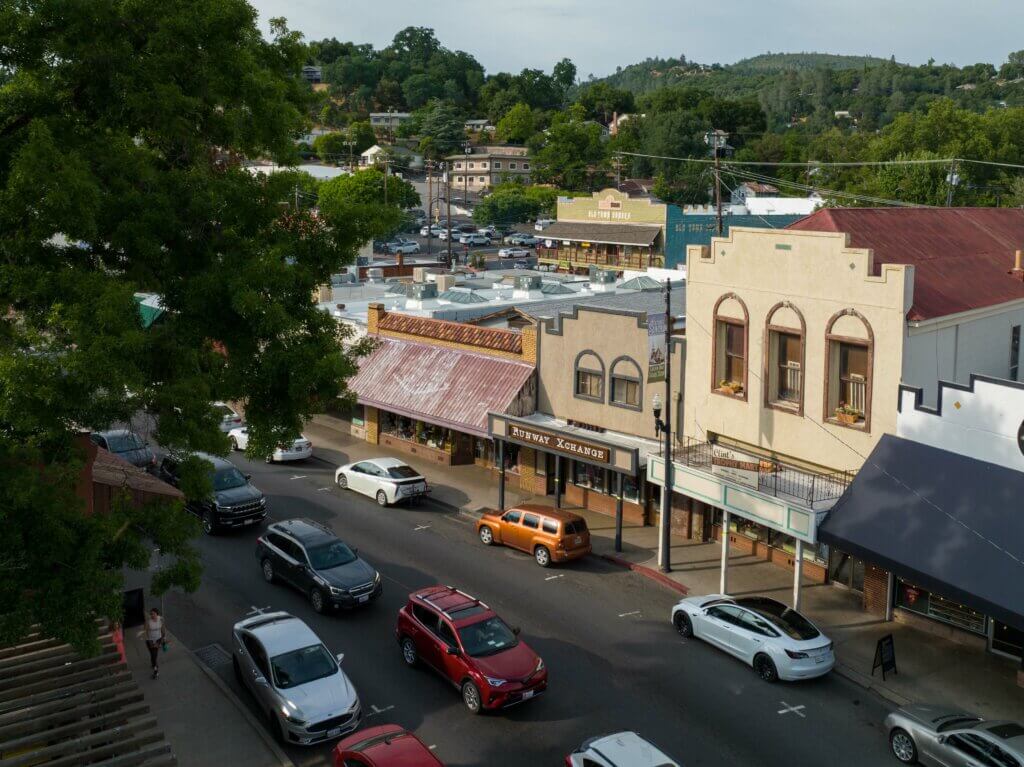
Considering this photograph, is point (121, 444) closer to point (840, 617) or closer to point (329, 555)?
point (329, 555)

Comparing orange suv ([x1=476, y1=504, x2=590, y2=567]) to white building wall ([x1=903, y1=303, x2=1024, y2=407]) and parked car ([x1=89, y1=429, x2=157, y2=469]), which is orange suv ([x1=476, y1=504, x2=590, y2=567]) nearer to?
white building wall ([x1=903, y1=303, x2=1024, y2=407])

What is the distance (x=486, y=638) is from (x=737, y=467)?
8145mm

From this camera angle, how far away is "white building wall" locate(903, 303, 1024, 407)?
2259 cm

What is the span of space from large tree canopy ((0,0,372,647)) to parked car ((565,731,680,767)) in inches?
260

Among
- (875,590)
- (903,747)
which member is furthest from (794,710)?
(875,590)

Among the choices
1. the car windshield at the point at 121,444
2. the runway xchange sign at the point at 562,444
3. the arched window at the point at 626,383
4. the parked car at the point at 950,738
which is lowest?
the parked car at the point at 950,738

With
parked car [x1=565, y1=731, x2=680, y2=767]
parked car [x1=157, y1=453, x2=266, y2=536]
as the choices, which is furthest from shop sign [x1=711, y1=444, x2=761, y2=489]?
parked car [x1=157, y1=453, x2=266, y2=536]

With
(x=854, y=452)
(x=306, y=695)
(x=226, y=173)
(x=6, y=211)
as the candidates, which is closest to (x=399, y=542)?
(x=306, y=695)

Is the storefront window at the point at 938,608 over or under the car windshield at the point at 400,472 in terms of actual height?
under

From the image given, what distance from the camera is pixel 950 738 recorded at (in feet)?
53.4

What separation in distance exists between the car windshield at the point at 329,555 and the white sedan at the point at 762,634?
312 inches

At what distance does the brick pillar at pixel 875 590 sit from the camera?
2303 cm

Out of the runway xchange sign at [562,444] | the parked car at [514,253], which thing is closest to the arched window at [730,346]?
the runway xchange sign at [562,444]

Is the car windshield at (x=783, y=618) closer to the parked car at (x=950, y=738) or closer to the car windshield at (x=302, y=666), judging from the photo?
the parked car at (x=950, y=738)
